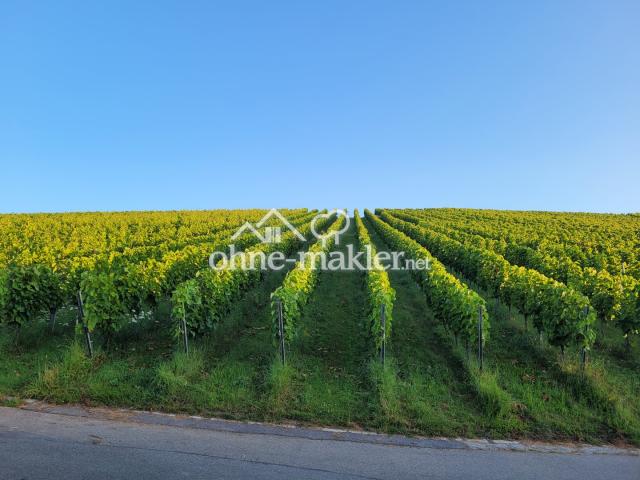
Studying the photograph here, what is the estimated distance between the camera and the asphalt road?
21.6ft

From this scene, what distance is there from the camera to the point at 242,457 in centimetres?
706

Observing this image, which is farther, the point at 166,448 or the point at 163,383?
the point at 163,383

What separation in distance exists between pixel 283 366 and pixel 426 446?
13.8ft

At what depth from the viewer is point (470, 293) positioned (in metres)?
12.8

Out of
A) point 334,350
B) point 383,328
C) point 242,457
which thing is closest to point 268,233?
point 334,350

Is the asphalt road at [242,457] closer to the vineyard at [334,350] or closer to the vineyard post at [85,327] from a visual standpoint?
the vineyard at [334,350]

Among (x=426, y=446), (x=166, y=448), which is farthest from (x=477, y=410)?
(x=166, y=448)

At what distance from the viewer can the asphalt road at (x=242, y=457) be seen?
21.6 feet

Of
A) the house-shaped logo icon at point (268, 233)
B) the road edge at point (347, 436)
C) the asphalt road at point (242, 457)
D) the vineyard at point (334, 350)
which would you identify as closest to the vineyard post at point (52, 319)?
the vineyard at point (334, 350)

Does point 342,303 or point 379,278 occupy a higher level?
point 379,278

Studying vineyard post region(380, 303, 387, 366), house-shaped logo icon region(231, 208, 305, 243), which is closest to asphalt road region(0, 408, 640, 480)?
vineyard post region(380, 303, 387, 366)

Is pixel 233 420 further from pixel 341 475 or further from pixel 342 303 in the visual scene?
pixel 342 303

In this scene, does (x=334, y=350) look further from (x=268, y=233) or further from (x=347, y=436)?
(x=268, y=233)

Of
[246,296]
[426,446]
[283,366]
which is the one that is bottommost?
[426,446]
